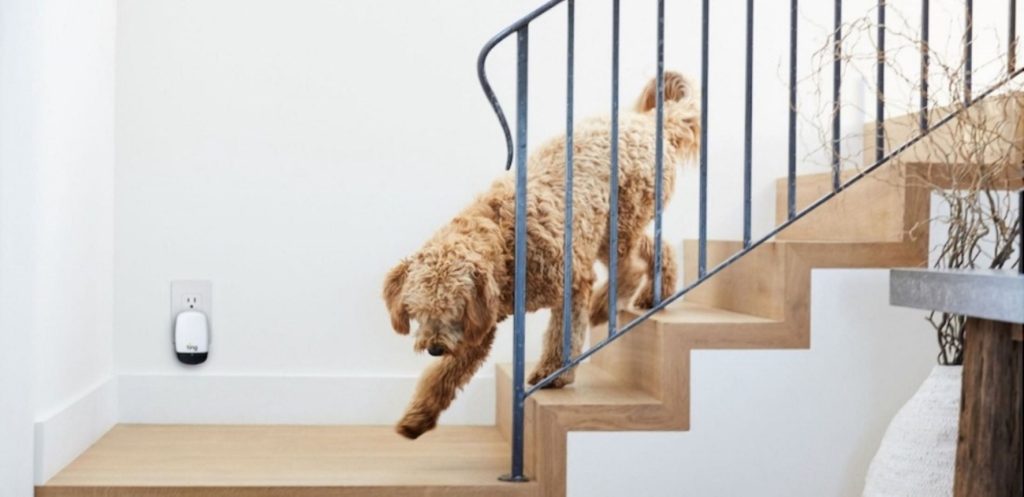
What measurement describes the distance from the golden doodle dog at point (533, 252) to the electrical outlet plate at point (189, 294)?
36.2 inches

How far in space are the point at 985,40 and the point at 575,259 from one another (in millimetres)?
1620

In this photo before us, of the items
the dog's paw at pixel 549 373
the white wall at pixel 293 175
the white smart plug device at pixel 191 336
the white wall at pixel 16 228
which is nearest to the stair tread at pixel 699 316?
the dog's paw at pixel 549 373

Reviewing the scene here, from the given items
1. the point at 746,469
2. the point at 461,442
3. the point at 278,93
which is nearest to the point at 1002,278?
the point at 746,469

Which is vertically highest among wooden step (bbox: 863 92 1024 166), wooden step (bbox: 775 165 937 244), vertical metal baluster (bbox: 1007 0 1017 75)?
vertical metal baluster (bbox: 1007 0 1017 75)

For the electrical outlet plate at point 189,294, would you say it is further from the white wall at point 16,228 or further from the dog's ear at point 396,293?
the dog's ear at point 396,293

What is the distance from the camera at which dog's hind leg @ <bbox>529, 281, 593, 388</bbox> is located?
2.58 meters

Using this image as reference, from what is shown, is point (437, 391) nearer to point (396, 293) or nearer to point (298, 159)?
point (396, 293)

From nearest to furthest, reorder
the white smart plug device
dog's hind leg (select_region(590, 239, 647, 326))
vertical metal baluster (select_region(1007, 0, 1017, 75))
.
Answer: vertical metal baluster (select_region(1007, 0, 1017, 75)) → dog's hind leg (select_region(590, 239, 647, 326)) → the white smart plug device

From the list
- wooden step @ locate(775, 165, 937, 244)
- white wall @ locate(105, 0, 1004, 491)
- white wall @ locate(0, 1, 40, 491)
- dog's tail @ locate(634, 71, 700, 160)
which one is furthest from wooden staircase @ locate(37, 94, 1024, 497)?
white wall @ locate(105, 0, 1004, 491)

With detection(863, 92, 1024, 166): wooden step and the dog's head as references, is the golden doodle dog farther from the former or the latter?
detection(863, 92, 1024, 166): wooden step

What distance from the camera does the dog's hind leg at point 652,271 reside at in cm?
284

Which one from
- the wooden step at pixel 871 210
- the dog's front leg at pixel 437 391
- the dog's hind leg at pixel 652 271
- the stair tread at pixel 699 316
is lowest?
the dog's front leg at pixel 437 391

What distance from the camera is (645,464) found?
2.39 meters

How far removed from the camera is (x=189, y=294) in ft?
10.6
